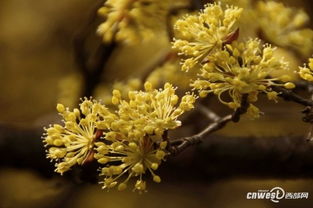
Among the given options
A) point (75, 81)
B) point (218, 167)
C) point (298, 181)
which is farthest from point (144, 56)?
point (298, 181)

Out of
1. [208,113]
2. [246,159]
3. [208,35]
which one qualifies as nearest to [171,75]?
[208,113]

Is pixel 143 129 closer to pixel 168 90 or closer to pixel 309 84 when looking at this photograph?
pixel 168 90

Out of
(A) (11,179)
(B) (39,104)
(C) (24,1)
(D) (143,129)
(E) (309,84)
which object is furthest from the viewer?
(C) (24,1)

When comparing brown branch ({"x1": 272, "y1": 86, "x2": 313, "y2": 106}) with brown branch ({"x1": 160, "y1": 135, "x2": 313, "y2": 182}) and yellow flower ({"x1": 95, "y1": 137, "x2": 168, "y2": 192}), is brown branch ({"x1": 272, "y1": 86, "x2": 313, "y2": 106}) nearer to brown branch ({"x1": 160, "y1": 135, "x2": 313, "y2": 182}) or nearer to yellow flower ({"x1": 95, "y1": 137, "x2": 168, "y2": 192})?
yellow flower ({"x1": 95, "y1": 137, "x2": 168, "y2": 192})

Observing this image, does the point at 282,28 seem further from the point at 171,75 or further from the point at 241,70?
the point at 241,70

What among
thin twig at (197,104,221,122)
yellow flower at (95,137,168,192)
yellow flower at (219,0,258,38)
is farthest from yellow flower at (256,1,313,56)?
yellow flower at (95,137,168,192)
